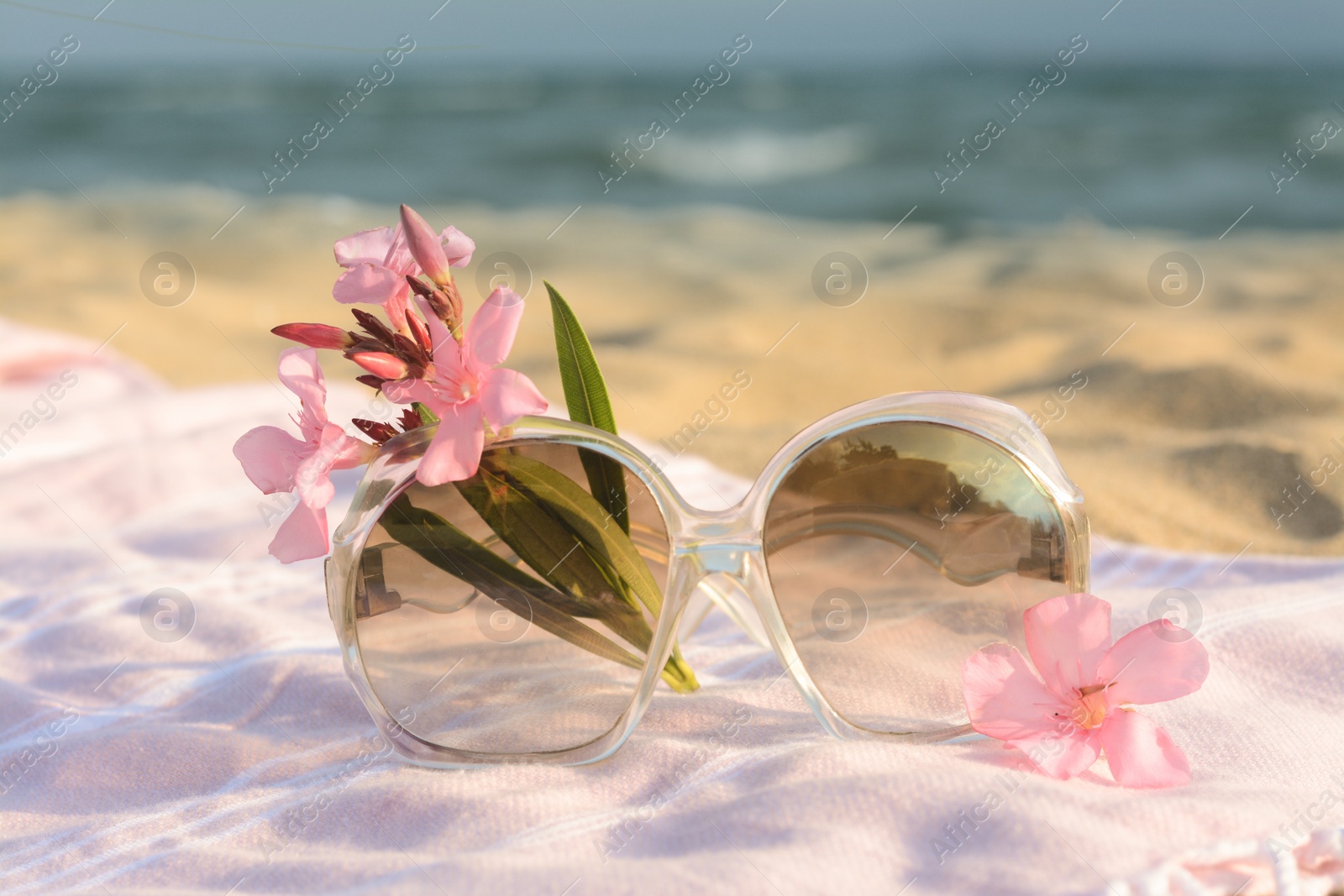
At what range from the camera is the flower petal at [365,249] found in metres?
0.88

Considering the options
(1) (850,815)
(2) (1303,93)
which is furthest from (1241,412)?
(2) (1303,93)

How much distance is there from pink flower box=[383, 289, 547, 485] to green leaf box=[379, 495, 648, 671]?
0.29 feet

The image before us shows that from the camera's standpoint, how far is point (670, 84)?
12.3m

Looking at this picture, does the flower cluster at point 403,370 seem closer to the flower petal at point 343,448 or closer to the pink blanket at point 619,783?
the flower petal at point 343,448

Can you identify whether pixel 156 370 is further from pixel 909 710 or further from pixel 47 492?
pixel 909 710

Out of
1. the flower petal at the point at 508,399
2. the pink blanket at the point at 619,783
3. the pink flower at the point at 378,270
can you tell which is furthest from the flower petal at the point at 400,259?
the pink blanket at the point at 619,783

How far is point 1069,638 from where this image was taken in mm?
900

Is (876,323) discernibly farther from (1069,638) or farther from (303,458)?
(303,458)

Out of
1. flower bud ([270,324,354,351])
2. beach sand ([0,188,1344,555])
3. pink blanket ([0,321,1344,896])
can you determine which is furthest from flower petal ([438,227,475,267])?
beach sand ([0,188,1344,555])

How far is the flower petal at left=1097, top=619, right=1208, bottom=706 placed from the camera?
850 mm

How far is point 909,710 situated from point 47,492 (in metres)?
1.58

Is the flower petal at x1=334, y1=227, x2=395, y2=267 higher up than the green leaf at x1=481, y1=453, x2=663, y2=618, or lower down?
higher up

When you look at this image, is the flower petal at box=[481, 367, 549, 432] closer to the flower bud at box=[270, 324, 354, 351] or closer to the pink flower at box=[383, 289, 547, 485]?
→ the pink flower at box=[383, 289, 547, 485]

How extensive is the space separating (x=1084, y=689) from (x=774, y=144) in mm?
8417
